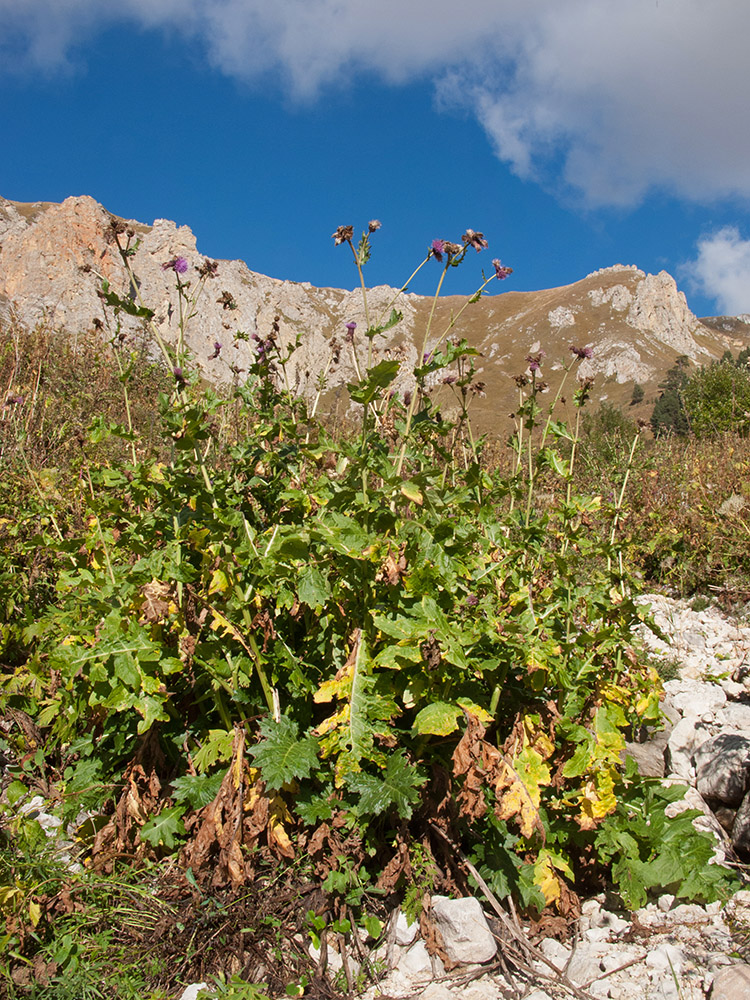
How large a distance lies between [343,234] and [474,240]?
0.59 meters

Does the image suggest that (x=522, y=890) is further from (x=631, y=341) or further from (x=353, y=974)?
(x=631, y=341)

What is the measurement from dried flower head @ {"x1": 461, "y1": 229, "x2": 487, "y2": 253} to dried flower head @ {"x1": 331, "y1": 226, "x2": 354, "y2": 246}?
0.51 metres

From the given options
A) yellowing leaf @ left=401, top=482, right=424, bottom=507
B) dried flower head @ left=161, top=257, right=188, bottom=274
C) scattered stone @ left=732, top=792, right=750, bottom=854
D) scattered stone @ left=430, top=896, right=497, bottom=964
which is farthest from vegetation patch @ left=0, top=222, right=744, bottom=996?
scattered stone @ left=732, top=792, right=750, bottom=854

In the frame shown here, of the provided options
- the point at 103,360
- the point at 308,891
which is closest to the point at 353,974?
the point at 308,891

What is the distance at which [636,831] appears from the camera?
2.25 m

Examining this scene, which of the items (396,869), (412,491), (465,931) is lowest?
(465,931)

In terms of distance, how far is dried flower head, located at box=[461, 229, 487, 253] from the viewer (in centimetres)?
255

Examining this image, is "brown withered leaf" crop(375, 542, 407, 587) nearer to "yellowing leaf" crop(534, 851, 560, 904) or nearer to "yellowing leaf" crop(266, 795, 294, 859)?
"yellowing leaf" crop(266, 795, 294, 859)

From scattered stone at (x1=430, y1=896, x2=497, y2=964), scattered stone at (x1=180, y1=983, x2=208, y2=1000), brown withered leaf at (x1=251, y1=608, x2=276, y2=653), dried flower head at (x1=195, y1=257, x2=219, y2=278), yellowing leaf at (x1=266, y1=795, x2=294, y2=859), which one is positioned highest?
dried flower head at (x1=195, y1=257, x2=219, y2=278)

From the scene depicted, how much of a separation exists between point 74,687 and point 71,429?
4.19 m

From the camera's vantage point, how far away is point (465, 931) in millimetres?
2045

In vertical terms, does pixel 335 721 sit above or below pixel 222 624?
below

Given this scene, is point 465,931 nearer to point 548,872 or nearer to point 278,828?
point 548,872

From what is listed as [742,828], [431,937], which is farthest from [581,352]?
[431,937]
